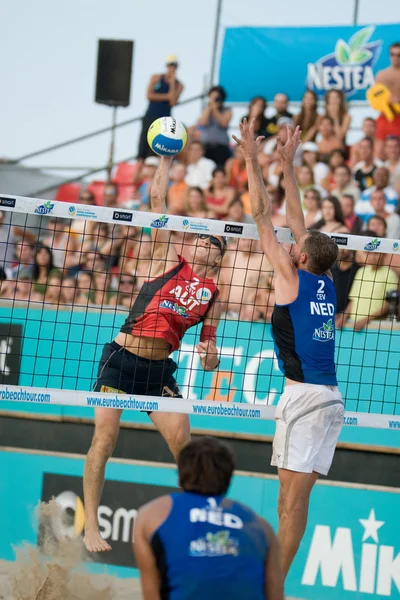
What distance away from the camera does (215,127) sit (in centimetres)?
1385

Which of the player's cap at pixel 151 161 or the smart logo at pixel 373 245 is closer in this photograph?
the smart logo at pixel 373 245

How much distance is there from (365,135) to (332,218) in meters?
2.49

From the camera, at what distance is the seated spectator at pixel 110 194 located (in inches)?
531

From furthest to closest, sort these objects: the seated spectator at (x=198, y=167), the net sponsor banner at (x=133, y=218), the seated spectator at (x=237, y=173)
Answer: the seated spectator at (x=198, y=167)
the seated spectator at (x=237, y=173)
the net sponsor banner at (x=133, y=218)

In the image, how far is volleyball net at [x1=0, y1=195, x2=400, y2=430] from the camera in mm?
6977

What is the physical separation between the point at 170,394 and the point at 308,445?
1474 mm

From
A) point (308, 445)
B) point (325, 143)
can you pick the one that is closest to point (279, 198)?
point (325, 143)

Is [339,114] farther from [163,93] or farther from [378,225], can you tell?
[378,225]

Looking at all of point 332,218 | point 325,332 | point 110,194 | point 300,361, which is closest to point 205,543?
point 300,361

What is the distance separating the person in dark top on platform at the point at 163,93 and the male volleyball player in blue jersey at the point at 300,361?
26.1 ft

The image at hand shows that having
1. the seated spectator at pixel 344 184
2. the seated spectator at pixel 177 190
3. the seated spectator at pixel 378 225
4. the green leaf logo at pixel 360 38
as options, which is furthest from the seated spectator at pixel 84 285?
the green leaf logo at pixel 360 38

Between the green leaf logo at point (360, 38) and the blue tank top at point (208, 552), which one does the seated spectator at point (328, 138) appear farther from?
the blue tank top at point (208, 552)

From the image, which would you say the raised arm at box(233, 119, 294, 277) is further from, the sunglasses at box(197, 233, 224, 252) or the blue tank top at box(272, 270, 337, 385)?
the sunglasses at box(197, 233, 224, 252)

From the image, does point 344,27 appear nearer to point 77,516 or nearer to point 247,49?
point 247,49
